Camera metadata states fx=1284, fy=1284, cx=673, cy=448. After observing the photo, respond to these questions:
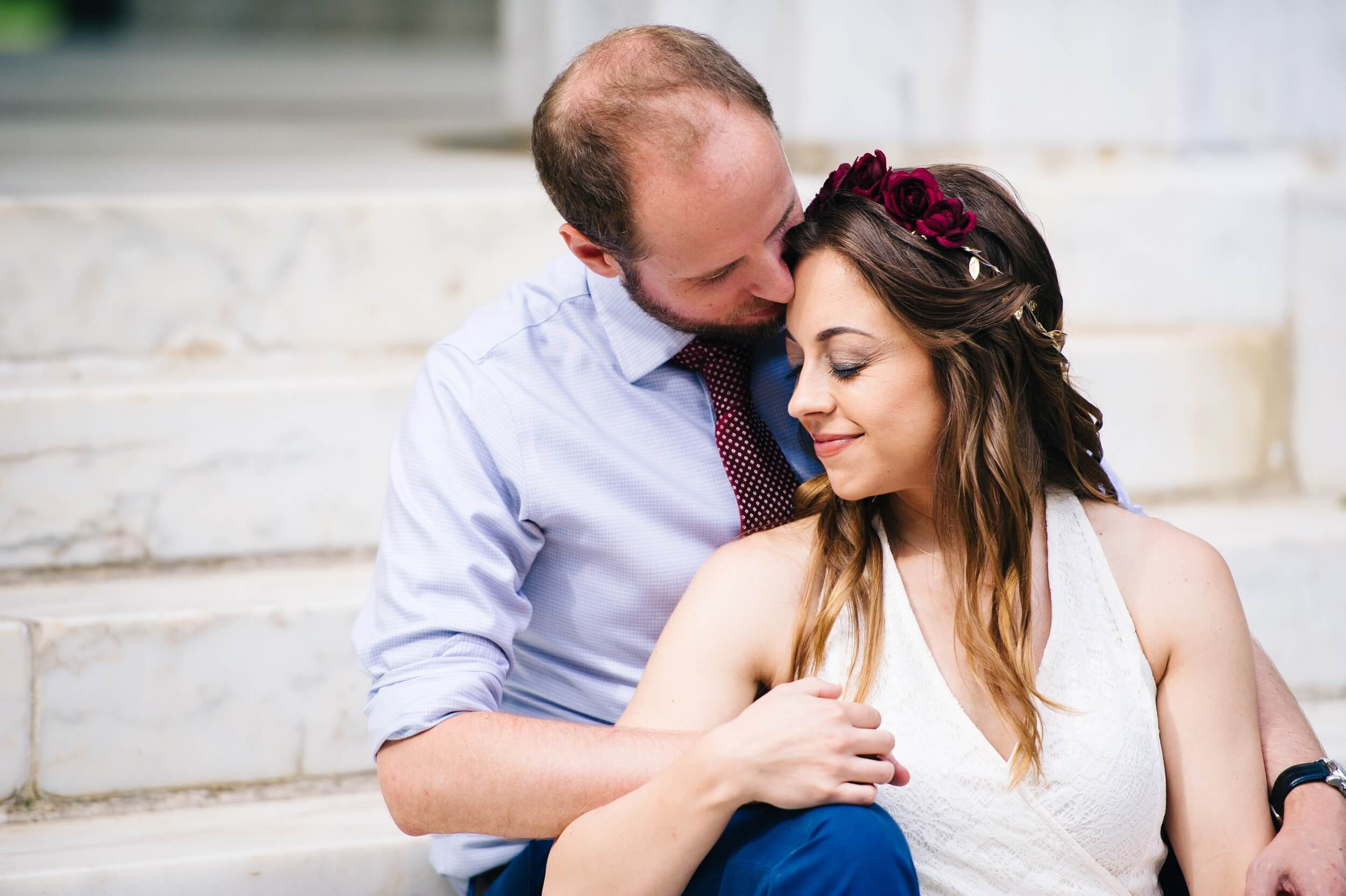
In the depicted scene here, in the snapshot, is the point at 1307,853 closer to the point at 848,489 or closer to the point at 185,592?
the point at 848,489

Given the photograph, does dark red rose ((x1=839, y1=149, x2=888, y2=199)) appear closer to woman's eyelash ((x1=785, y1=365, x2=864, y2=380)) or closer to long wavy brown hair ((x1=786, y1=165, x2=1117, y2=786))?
long wavy brown hair ((x1=786, y1=165, x2=1117, y2=786))

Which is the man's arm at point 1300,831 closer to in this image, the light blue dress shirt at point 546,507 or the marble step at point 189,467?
the light blue dress shirt at point 546,507

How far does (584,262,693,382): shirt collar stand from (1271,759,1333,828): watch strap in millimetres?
1068

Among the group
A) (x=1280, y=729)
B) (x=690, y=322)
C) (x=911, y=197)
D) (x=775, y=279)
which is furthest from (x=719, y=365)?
(x=1280, y=729)

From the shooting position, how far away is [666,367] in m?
2.08

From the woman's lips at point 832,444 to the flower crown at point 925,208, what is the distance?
0.28 meters

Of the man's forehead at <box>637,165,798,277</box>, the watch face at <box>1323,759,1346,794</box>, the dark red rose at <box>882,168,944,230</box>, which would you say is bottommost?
the watch face at <box>1323,759,1346,794</box>

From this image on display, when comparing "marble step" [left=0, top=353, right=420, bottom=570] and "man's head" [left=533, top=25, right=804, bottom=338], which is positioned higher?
"man's head" [left=533, top=25, right=804, bottom=338]

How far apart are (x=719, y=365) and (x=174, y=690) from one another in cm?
124

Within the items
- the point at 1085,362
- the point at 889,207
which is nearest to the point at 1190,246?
the point at 1085,362

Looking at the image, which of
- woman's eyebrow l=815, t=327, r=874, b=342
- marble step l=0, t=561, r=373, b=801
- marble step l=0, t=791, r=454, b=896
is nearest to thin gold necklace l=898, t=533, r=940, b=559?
woman's eyebrow l=815, t=327, r=874, b=342

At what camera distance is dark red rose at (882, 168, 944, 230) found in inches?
69.8

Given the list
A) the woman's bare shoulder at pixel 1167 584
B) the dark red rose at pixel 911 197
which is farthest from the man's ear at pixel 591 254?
the woman's bare shoulder at pixel 1167 584

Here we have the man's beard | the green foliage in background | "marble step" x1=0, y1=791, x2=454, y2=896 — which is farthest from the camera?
the green foliage in background
